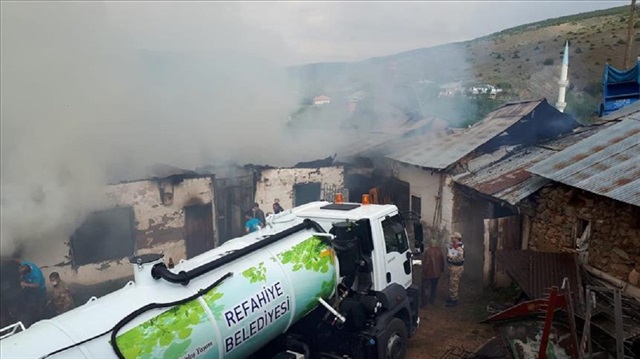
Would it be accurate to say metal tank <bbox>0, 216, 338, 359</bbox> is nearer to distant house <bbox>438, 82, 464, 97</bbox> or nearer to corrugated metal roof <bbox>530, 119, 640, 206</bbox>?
corrugated metal roof <bbox>530, 119, 640, 206</bbox>

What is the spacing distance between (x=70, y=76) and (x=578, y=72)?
1610 inches

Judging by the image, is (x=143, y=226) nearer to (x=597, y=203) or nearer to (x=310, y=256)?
(x=310, y=256)

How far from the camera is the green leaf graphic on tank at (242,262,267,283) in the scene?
5.10 metres

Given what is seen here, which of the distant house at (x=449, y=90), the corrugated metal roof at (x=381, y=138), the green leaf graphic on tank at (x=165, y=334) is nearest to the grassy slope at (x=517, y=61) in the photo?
the distant house at (x=449, y=90)

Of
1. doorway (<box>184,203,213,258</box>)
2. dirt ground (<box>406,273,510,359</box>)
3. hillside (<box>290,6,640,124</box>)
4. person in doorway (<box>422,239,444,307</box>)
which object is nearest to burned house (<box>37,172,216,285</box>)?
doorway (<box>184,203,213,258</box>)

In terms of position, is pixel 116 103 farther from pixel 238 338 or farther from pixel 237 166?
pixel 238 338

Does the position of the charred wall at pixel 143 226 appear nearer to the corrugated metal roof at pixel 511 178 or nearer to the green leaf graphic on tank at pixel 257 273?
the corrugated metal roof at pixel 511 178

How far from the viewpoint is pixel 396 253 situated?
7105 mm

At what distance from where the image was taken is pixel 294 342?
5734mm

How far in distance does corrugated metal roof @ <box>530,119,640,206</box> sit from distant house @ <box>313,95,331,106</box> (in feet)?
39.6

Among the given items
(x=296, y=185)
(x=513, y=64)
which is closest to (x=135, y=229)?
(x=296, y=185)

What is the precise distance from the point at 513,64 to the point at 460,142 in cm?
4417

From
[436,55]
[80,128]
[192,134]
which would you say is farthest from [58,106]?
[436,55]

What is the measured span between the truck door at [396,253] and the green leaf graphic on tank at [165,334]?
316cm
